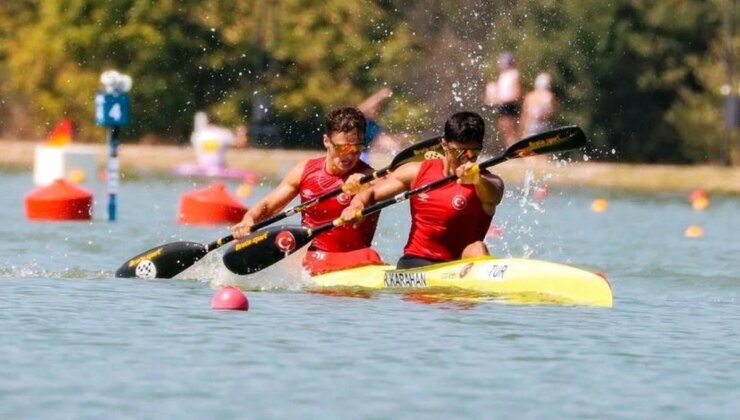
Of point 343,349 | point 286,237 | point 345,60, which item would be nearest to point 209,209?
point 286,237

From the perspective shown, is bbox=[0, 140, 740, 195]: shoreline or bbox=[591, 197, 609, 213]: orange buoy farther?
bbox=[0, 140, 740, 195]: shoreline

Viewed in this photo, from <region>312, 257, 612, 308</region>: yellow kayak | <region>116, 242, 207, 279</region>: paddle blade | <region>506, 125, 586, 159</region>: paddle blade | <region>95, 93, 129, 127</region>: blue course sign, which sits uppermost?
<region>95, 93, 129, 127</region>: blue course sign

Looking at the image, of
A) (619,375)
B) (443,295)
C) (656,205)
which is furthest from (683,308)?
(656,205)

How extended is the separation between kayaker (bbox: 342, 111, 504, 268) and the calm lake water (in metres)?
0.61

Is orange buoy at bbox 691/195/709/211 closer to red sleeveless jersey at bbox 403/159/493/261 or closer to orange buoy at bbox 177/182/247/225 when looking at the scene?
orange buoy at bbox 177/182/247/225

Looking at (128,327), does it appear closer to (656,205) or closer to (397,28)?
(656,205)

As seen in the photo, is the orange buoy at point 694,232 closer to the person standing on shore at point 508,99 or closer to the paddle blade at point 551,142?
the paddle blade at point 551,142

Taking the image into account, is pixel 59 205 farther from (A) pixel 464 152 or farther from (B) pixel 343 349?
(B) pixel 343 349

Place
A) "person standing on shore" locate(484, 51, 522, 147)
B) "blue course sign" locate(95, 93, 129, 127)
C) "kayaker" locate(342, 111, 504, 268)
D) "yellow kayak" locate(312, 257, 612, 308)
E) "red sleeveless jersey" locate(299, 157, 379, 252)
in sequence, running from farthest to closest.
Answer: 1. "person standing on shore" locate(484, 51, 522, 147)
2. "blue course sign" locate(95, 93, 129, 127)
3. "red sleeveless jersey" locate(299, 157, 379, 252)
4. "kayaker" locate(342, 111, 504, 268)
5. "yellow kayak" locate(312, 257, 612, 308)

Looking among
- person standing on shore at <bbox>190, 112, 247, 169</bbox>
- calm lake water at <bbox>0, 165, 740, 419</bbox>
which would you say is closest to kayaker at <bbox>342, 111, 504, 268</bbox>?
calm lake water at <bbox>0, 165, 740, 419</bbox>

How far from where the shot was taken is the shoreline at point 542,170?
108 ft

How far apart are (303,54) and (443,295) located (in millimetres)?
28054

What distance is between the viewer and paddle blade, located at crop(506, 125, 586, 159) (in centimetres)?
1472

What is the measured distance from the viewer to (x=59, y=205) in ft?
72.4
